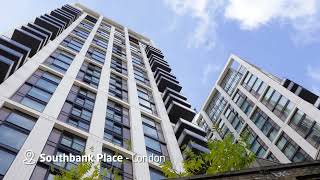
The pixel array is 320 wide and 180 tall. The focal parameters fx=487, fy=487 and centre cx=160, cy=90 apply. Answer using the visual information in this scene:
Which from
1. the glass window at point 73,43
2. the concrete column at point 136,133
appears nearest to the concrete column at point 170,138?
the concrete column at point 136,133

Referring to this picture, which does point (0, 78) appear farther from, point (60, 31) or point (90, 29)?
point (90, 29)

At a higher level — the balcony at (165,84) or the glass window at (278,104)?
the glass window at (278,104)

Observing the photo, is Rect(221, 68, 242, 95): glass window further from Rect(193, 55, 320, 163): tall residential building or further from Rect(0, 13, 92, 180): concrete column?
Rect(0, 13, 92, 180): concrete column

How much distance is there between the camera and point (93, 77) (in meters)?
38.4

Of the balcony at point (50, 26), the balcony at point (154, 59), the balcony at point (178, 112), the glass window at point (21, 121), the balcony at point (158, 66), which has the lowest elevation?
the glass window at point (21, 121)

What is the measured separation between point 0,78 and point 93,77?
38.4 feet

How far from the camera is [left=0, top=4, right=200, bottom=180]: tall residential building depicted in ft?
76.5

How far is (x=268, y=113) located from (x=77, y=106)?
80.5ft

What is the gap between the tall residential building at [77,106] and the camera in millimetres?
23312

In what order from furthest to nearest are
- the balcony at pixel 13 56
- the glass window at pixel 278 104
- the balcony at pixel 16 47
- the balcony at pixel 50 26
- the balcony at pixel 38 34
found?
the balcony at pixel 50 26
the glass window at pixel 278 104
the balcony at pixel 38 34
the balcony at pixel 16 47
the balcony at pixel 13 56

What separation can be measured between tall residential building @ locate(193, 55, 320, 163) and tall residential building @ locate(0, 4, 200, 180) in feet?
19.4

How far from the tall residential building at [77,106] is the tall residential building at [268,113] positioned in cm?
591

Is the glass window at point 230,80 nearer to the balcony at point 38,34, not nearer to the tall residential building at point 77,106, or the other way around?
the tall residential building at point 77,106

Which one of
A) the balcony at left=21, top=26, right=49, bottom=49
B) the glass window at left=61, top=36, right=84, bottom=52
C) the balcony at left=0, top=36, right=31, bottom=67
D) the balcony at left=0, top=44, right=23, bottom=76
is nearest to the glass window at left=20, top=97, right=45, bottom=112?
the balcony at left=0, top=44, right=23, bottom=76
